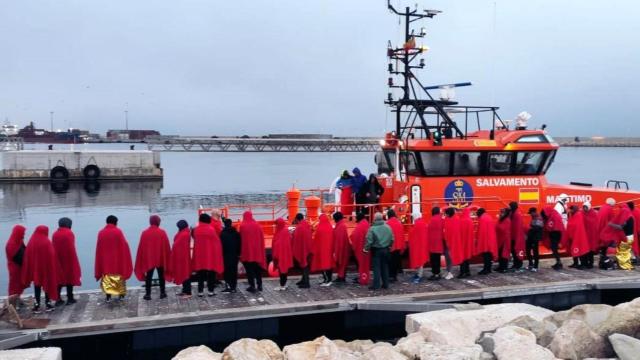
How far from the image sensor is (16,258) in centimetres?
811

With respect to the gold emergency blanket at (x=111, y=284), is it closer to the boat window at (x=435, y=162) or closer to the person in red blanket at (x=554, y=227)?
the boat window at (x=435, y=162)

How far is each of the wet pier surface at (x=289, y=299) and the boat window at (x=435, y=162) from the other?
2.26 metres

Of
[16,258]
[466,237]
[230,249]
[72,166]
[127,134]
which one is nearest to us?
[16,258]

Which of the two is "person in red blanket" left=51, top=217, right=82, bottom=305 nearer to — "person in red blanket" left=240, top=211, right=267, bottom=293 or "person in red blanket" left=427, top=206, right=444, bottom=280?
"person in red blanket" left=240, top=211, right=267, bottom=293

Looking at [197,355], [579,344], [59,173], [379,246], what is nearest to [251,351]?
[197,355]

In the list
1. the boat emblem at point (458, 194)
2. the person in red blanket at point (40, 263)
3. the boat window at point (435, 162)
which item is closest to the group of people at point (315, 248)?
the person in red blanket at point (40, 263)

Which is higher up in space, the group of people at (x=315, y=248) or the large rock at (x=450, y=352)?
the group of people at (x=315, y=248)

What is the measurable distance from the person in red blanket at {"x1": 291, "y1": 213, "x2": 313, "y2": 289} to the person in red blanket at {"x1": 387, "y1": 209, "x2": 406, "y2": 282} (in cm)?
153

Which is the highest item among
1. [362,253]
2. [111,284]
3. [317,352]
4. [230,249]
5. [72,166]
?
[72,166]

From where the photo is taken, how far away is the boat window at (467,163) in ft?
38.8

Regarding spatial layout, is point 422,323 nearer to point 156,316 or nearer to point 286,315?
point 286,315

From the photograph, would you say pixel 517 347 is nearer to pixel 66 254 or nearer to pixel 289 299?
pixel 289 299

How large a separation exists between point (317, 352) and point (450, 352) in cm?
166

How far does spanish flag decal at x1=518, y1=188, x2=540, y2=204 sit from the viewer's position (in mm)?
12328
